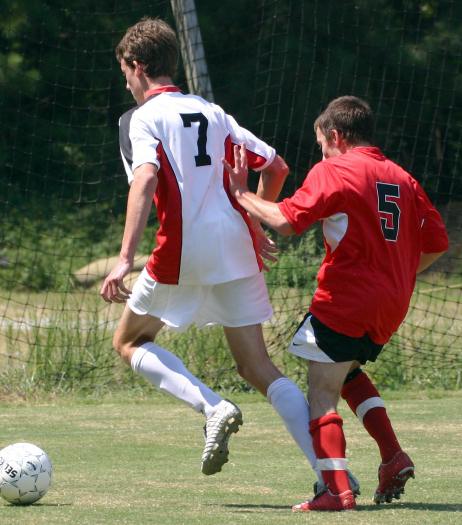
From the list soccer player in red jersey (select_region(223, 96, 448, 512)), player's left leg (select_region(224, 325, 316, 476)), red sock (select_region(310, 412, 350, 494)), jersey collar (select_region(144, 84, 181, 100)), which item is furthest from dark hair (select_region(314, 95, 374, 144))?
red sock (select_region(310, 412, 350, 494))

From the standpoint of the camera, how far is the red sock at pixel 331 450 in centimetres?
458

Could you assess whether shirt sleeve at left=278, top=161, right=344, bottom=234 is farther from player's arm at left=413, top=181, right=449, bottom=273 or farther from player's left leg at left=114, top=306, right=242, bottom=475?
player's left leg at left=114, top=306, right=242, bottom=475

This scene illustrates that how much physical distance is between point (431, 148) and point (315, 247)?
3550mm

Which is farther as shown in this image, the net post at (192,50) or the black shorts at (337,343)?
the net post at (192,50)

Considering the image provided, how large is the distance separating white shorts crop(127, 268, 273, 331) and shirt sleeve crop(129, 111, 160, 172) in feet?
A: 1.61

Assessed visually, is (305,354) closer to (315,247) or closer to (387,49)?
(315,247)

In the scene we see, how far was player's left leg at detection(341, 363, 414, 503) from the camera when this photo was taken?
188 inches

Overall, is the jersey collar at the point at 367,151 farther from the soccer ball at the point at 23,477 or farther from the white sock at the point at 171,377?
the soccer ball at the point at 23,477

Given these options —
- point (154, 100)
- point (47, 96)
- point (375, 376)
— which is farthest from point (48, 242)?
point (154, 100)

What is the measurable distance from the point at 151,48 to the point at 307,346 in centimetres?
135

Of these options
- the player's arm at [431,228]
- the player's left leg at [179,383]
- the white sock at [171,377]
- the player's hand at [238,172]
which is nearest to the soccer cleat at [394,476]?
the player's left leg at [179,383]

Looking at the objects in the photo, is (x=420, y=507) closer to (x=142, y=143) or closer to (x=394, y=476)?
(x=394, y=476)

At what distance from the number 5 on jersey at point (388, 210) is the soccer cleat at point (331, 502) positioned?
3.23ft

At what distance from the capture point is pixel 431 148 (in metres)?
14.7
